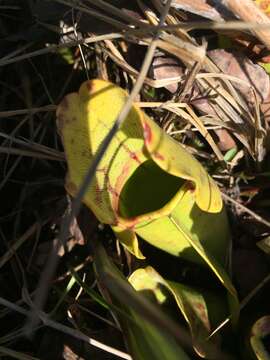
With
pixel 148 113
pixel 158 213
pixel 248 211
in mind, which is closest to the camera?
pixel 158 213

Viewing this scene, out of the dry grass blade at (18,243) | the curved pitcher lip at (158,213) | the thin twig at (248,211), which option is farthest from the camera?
the dry grass blade at (18,243)

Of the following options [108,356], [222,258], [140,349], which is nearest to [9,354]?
[108,356]

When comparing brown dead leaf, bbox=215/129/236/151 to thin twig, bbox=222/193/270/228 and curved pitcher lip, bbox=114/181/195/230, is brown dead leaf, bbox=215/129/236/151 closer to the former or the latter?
thin twig, bbox=222/193/270/228

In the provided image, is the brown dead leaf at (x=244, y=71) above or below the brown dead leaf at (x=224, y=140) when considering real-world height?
above

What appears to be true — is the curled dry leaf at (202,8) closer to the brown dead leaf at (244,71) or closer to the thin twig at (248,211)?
the brown dead leaf at (244,71)

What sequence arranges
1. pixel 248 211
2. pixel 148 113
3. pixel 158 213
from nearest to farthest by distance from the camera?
1. pixel 158 213
2. pixel 248 211
3. pixel 148 113

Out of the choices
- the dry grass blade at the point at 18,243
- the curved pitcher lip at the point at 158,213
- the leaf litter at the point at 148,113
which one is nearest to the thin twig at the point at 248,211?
the leaf litter at the point at 148,113

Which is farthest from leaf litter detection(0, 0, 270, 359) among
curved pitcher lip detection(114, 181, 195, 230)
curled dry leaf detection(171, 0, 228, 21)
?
curved pitcher lip detection(114, 181, 195, 230)

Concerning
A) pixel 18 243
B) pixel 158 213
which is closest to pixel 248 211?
pixel 158 213

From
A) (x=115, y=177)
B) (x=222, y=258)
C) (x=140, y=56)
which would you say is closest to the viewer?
(x=115, y=177)

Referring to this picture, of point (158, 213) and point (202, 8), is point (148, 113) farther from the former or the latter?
point (158, 213)

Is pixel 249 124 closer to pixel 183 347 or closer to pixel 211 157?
pixel 211 157
